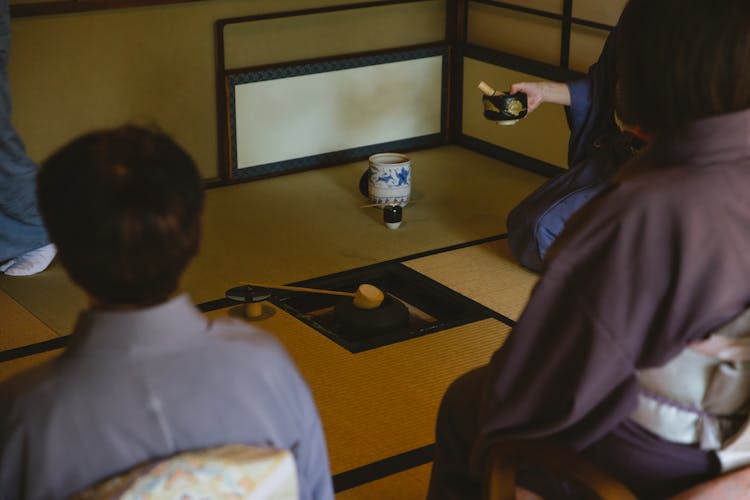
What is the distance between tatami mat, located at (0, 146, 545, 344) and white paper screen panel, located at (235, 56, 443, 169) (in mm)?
147

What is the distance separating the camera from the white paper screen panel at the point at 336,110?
205 inches

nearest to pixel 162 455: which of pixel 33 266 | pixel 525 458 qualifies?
pixel 525 458

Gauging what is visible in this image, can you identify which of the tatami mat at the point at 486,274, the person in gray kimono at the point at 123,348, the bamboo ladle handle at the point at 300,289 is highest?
the person in gray kimono at the point at 123,348

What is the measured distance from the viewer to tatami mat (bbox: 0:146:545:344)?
404 cm

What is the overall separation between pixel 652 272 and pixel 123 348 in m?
0.82

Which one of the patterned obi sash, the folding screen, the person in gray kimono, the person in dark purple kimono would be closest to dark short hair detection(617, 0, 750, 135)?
the person in dark purple kimono

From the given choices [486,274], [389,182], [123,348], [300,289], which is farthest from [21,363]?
[123,348]

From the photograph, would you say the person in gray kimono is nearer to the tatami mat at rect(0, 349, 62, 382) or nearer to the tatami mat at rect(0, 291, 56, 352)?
the tatami mat at rect(0, 349, 62, 382)

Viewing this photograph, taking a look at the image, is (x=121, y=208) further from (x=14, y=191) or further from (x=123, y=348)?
(x=14, y=191)

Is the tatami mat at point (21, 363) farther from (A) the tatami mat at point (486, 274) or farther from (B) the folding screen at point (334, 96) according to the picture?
(B) the folding screen at point (334, 96)

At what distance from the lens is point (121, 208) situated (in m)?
1.30

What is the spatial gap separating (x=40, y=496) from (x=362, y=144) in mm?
4261

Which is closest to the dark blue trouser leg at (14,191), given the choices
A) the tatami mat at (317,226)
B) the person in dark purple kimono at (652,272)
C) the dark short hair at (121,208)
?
the tatami mat at (317,226)

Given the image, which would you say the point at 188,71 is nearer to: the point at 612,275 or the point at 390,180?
the point at 390,180
